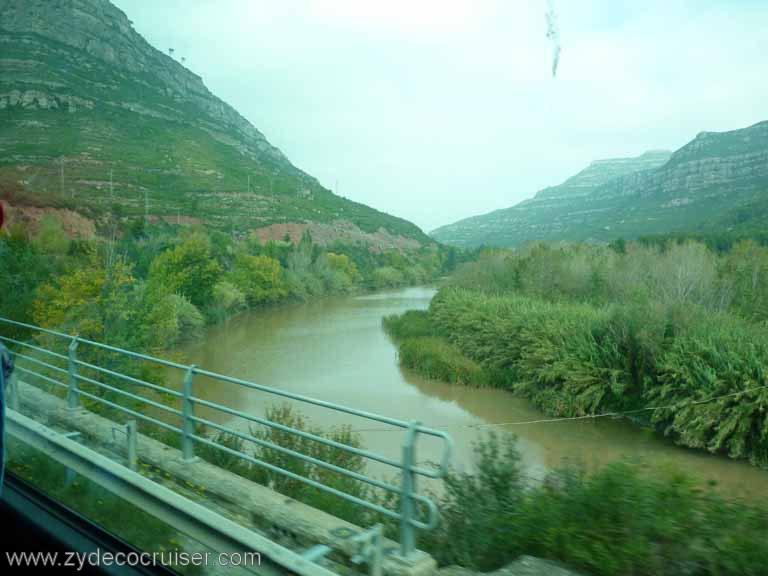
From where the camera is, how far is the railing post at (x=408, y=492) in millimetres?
2342

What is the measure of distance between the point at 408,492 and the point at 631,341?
16.2 m

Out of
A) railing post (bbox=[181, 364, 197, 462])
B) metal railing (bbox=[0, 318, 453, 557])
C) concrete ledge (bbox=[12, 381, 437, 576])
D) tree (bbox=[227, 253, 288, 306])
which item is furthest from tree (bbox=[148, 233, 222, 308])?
railing post (bbox=[181, 364, 197, 462])

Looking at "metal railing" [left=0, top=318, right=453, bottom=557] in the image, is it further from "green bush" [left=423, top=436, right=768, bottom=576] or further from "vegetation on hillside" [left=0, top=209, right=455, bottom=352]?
"vegetation on hillside" [left=0, top=209, right=455, bottom=352]

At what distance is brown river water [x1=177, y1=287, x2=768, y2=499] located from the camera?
11305 millimetres

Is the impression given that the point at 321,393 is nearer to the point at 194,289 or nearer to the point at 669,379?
the point at 669,379

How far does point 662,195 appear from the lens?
51.1 meters

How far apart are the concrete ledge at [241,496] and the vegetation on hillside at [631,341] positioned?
11.5m

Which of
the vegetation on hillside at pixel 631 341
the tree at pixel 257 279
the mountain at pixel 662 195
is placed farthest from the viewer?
the mountain at pixel 662 195

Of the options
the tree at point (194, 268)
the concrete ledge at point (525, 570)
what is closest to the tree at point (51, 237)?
the tree at point (194, 268)

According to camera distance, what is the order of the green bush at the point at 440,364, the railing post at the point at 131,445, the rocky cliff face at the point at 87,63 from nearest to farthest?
the railing post at the point at 131,445
the rocky cliff face at the point at 87,63
the green bush at the point at 440,364

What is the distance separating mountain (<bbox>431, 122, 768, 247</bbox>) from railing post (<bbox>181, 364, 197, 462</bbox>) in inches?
1884

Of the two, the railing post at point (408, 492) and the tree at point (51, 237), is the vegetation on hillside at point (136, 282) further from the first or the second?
the railing post at point (408, 492)

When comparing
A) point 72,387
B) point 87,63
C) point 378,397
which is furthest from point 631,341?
point 87,63

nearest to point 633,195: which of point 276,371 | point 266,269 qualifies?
point 266,269
